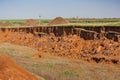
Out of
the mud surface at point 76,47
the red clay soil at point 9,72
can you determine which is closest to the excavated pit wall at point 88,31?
the mud surface at point 76,47

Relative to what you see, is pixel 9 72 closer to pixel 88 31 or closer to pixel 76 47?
pixel 76 47

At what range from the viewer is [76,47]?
46.0 metres

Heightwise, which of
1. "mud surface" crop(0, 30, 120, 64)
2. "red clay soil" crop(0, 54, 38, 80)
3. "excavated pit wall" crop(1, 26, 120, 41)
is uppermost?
"red clay soil" crop(0, 54, 38, 80)

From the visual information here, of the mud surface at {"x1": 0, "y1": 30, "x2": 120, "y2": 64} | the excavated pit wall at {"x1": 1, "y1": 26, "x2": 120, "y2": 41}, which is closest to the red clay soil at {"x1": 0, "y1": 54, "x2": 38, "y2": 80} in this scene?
the mud surface at {"x1": 0, "y1": 30, "x2": 120, "y2": 64}

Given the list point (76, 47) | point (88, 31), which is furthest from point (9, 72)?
point (88, 31)

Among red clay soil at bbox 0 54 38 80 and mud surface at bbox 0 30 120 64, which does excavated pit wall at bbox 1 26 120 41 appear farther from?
red clay soil at bbox 0 54 38 80

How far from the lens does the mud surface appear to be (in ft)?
130

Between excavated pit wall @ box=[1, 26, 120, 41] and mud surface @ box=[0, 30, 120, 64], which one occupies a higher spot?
excavated pit wall @ box=[1, 26, 120, 41]

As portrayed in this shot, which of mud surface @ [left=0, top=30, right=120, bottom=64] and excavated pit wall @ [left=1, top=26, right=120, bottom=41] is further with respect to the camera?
excavated pit wall @ [left=1, top=26, right=120, bottom=41]

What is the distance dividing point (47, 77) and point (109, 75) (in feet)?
18.5

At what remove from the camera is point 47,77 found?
82.9ft

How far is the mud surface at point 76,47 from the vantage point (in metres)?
39.5

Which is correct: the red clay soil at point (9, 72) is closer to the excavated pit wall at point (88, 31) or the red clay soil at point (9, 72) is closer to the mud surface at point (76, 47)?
the mud surface at point (76, 47)

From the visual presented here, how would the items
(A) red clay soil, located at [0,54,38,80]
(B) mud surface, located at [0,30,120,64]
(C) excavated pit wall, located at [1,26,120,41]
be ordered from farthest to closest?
(C) excavated pit wall, located at [1,26,120,41] → (B) mud surface, located at [0,30,120,64] → (A) red clay soil, located at [0,54,38,80]
